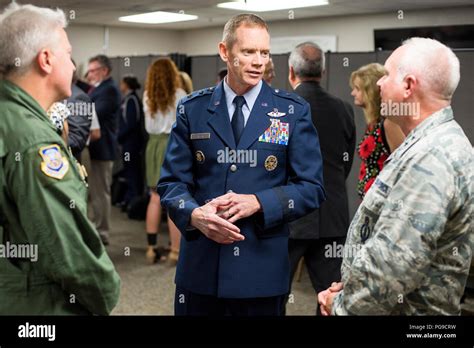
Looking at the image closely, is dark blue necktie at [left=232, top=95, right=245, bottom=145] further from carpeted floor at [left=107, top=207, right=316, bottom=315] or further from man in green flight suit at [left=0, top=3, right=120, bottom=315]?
carpeted floor at [left=107, top=207, right=316, bottom=315]

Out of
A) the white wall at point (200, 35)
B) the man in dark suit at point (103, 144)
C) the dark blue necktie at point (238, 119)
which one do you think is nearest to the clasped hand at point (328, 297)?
the dark blue necktie at point (238, 119)

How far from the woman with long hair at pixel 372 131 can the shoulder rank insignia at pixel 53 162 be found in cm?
161

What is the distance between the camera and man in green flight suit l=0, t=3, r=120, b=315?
129cm

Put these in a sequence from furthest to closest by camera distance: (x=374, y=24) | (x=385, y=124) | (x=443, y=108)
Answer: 1. (x=374, y=24)
2. (x=385, y=124)
3. (x=443, y=108)

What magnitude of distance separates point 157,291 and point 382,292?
239 cm

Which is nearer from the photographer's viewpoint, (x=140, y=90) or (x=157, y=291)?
(x=157, y=291)

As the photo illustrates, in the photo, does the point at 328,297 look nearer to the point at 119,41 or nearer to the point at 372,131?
the point at 372,131

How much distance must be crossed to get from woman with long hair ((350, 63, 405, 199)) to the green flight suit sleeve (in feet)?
5.15

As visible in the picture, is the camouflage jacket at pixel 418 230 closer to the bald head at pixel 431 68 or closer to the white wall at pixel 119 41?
the bald head at pixel 431 68

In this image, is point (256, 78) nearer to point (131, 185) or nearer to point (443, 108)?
point (443, 108)

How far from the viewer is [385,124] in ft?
8.50

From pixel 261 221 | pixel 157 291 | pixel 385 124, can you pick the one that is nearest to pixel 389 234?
pixel 261 221

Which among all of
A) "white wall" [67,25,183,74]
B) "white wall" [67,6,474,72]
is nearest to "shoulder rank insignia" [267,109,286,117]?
"white wall" [67,6,474,72]

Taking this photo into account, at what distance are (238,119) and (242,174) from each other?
18cm
